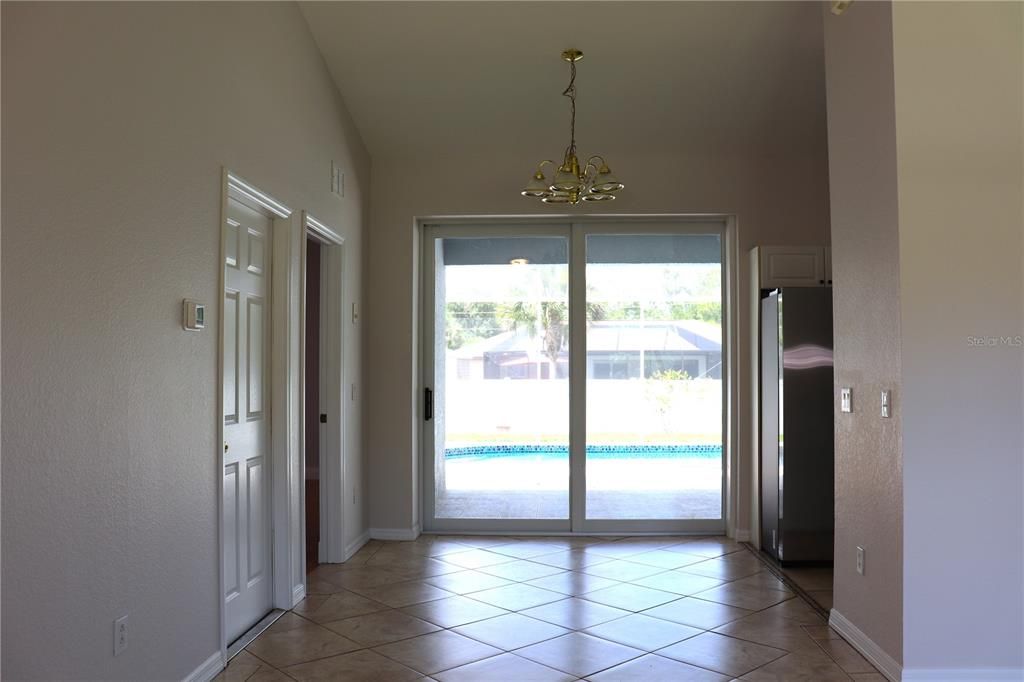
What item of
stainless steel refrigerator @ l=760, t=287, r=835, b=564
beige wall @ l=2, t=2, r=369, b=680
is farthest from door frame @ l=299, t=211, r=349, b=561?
stainless steel refrigerator @ l=760, t=287, r=835, b=564

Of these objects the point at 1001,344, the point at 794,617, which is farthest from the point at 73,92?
the point at 794,617

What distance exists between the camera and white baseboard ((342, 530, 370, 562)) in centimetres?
531

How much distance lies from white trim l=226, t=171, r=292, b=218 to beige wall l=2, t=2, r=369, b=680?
6 centimetres

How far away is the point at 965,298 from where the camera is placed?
321 centimetres

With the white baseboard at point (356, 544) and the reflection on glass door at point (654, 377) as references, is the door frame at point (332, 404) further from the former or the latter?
the reflection on glass door at point (654, 377)

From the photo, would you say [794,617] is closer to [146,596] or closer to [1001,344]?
[1001,344]

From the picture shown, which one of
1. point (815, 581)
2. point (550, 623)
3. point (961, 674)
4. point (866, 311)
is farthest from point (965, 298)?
point (550, 623)

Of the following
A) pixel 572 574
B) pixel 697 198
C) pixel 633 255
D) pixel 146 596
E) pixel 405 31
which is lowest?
pixel 572 574

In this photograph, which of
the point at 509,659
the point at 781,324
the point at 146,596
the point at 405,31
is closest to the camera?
the point at 146,596

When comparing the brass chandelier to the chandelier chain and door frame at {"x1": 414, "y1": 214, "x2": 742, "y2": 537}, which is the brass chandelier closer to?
the chandelier chain

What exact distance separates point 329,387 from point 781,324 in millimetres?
2938

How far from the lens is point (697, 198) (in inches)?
230

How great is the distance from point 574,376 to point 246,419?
2764 millimetres

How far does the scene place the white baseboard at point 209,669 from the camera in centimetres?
316
